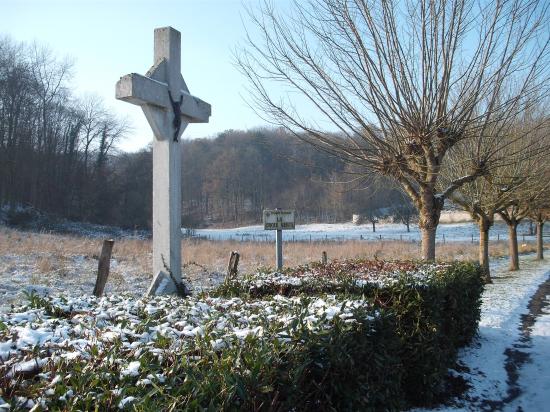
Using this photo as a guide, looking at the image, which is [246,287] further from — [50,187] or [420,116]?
[50,187]

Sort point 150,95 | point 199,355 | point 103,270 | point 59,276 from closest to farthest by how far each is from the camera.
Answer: point 199,355, point 150,95, point 103,270, point 59,276

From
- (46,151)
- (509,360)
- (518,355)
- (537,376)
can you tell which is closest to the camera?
(537,376)

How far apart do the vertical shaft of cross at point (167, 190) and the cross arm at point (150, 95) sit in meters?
0.14

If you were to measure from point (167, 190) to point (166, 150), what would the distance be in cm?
39

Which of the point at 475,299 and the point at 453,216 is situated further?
the point at 453,216

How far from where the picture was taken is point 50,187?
44906 mm

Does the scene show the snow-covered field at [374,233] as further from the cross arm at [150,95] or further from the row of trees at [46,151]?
the cross arm at [150,95]

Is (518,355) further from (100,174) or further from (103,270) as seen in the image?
(100,174)

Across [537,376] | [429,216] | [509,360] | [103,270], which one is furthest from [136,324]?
[429,216]

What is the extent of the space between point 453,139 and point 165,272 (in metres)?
5.19

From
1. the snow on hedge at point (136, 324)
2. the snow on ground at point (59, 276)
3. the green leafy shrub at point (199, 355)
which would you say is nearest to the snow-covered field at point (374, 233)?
the snow on ground at point (59, 276)

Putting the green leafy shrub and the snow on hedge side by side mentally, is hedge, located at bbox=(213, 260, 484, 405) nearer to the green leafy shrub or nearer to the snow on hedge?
the snow on hedge

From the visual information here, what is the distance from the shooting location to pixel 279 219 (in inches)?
324

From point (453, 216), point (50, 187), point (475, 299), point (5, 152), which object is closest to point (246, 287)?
point (475, 299)
